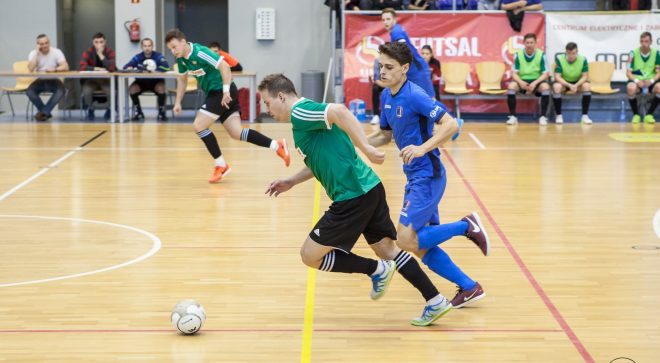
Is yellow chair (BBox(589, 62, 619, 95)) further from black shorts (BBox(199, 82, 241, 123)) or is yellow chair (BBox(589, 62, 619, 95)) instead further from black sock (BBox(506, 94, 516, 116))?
black shorts (BBox(199, 82, 241, 123))

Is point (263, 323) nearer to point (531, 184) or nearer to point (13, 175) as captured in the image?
point (531, 184)

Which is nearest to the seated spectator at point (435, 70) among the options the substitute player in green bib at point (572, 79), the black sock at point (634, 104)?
the substitute player in green bib at point (572, 79)

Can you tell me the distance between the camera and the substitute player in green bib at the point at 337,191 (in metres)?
5.98

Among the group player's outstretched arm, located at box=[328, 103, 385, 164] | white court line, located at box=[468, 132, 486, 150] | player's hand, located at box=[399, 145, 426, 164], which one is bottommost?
white court line, located at box=[468, 132, 486, 150]

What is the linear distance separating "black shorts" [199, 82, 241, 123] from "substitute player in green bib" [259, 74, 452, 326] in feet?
19.6

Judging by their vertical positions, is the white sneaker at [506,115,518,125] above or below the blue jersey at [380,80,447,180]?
below

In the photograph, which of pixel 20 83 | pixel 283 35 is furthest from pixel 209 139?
pixel 283 35

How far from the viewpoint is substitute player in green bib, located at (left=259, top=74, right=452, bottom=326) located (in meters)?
5.98

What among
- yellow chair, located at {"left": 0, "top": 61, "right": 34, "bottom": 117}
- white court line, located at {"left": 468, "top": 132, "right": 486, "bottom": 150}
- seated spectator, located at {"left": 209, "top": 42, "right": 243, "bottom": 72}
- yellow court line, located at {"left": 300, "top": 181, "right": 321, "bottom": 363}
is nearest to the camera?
yellow court line, located at {"left": 300, "top": 181, "right": 321, "bottom": 363}

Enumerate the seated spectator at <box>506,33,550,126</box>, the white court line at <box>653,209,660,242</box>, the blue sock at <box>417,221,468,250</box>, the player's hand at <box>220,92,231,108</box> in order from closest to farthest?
1. the blue sock at <box>417,221,468,250</box>
2. the white court line at <box>653,209,660,242</box>
3. the player's hand at <box>220,92,231,108</box>
4. the seated spectator at <box>506,33,550,126</box>

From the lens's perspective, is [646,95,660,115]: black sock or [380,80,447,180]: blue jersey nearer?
[380,80,447,180]: blue jersey

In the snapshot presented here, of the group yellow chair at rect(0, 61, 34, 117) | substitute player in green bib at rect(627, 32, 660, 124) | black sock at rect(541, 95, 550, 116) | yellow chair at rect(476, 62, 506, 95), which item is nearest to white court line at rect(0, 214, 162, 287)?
yellow chair at rect(0, 61, 34, 117)

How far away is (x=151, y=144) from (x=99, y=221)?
6086 millimetres

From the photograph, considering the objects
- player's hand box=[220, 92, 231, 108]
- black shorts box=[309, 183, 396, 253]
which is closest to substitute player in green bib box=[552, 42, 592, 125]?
player's hand box=[220, 92, 231, 108]
